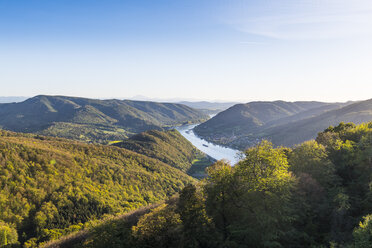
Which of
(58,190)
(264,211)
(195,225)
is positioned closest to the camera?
(264,211)

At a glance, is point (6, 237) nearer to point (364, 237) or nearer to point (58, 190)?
point (58, 190)

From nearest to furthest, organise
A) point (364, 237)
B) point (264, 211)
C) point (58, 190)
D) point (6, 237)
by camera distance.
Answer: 1. point (364, 237)
2. point (264, 211)
3. point (6, 237)
4. point (58, 190)

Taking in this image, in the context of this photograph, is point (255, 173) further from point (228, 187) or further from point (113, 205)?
point (113, 205)

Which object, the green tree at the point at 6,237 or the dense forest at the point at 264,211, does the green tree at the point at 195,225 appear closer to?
the dense forest at the point at 264,211

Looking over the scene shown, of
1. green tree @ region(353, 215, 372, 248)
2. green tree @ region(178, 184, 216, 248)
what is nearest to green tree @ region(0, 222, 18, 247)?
green tree @ region(178, 184, 216, 248)

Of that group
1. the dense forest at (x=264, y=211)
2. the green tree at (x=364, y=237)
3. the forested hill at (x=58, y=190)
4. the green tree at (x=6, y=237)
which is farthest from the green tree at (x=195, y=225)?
the green tree at (x=6, y=237)

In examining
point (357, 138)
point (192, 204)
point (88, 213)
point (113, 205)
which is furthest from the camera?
point (113, 205)

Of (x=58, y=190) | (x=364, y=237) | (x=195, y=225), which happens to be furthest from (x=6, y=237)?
(x=364, y=237)

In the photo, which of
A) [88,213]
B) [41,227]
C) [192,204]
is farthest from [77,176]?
[192,204]
